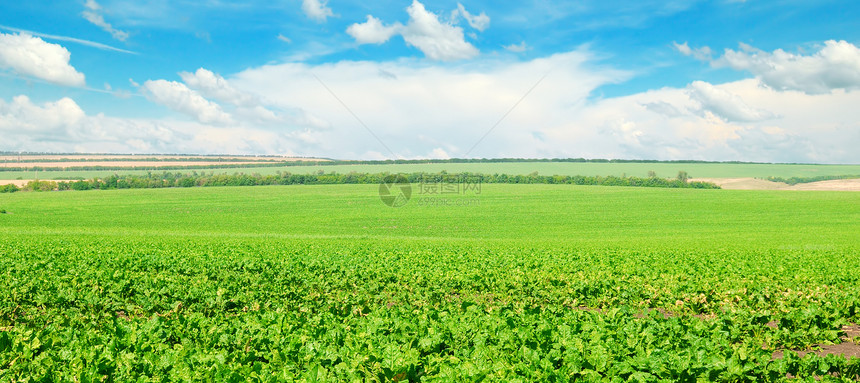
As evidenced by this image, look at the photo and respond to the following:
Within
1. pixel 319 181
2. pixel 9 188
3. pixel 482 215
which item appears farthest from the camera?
pixel 319 181

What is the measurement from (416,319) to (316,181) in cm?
9632

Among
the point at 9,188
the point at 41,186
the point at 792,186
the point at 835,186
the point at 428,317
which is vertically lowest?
the point at 9,188

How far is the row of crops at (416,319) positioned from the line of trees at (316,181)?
247 feet

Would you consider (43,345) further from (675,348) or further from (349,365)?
(675,348)

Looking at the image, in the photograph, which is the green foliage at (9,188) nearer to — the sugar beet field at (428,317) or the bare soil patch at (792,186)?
the sugar beet field at (428,317)

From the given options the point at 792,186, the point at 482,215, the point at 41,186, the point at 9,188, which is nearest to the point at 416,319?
the point at 482,215

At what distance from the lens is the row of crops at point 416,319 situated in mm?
5797

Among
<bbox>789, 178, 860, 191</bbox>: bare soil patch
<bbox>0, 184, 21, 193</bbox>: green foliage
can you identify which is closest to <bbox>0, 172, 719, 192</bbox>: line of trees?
<bbox>0, 184, 21, 193</bbox>: green foliage

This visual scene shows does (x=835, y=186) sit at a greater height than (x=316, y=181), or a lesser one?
greater

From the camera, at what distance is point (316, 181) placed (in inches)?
3991

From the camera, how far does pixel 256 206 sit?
66.5 meters

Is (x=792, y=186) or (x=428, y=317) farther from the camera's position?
(x=792, y=186)

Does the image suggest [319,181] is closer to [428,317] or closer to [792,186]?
[792,186]

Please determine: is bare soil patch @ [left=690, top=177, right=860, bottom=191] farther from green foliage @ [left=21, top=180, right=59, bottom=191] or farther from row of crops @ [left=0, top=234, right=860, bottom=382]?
green foliage @ [left=21, top=180, right=59, bottom=191]
